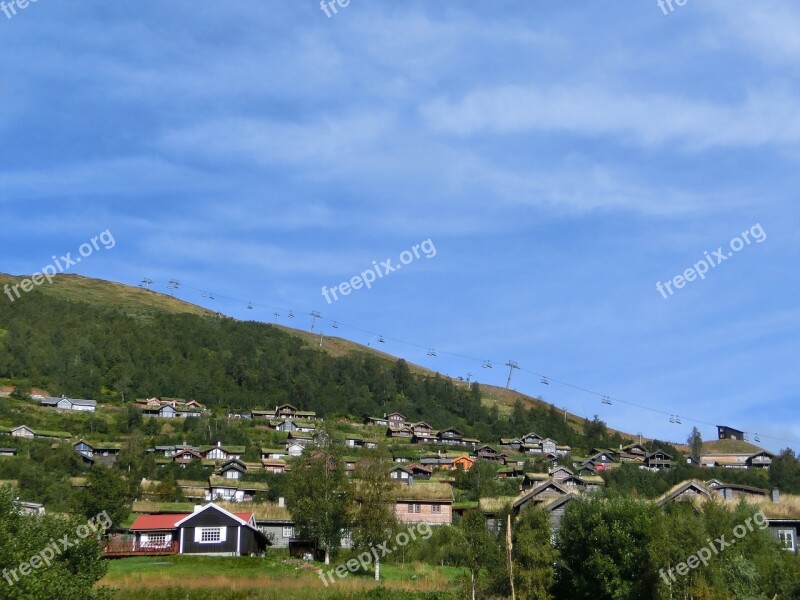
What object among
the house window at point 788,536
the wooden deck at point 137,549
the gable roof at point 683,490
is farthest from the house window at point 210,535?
the house window at point 788,536

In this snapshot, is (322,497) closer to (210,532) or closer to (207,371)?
(210,532)

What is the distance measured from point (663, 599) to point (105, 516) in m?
37.2

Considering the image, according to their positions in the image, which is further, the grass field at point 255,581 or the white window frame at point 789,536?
the white window frame at point 789,536

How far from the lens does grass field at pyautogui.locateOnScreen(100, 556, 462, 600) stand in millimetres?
37022

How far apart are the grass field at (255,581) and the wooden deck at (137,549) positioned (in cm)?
140

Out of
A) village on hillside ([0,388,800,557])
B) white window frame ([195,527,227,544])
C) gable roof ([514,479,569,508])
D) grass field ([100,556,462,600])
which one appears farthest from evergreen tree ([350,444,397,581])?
gable roof ([514,479,569,508])

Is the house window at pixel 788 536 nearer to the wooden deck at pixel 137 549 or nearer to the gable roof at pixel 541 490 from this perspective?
the gable roof at pixel 541 490

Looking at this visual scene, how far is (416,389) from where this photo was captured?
182 m

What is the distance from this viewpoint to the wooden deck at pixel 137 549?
51.2m

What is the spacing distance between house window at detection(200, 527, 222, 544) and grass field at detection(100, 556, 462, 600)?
2.56 m

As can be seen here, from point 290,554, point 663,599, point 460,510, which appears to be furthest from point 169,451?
point 663,599

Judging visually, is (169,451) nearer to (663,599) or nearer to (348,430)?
(348,430)

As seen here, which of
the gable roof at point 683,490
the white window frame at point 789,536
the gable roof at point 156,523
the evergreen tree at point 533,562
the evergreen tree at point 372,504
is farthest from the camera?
the gable roof at point 156,523

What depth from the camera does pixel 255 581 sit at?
134 ft
